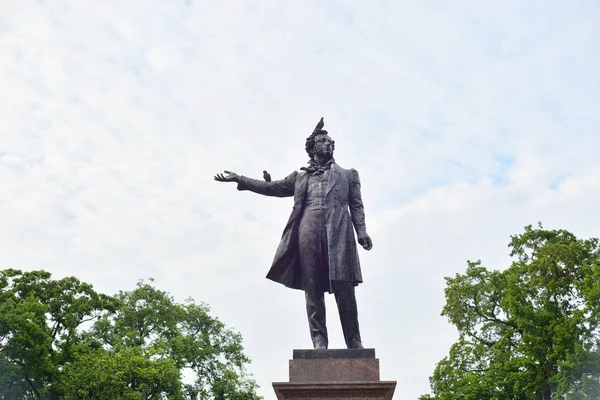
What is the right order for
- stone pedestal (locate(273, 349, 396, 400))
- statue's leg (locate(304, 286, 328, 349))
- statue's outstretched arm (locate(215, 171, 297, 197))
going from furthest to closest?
statue's outstretched arm (locate(215, 171, 297, 197)) → statue's leg (locate(304, 286, 328, 349)) → stone pedestal (locate(273, 349, 396, 400))

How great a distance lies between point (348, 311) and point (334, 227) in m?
1.05

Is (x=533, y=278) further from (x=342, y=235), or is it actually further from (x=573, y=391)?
(x=342, y=235)

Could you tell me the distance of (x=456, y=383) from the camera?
30.6 meters

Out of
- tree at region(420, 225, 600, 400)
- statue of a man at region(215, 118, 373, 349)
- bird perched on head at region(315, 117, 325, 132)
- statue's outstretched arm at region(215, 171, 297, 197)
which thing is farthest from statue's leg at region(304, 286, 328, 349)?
tree at region(420, 225, 600, 400)

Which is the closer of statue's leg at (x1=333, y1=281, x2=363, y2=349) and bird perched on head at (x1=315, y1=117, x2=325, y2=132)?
statue's leg at (x1=333, y1=281, x2=363, y2=349)

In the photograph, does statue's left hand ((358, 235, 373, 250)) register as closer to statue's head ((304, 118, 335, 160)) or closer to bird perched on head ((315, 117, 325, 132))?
statue's head ((304, 118, 335, 160))

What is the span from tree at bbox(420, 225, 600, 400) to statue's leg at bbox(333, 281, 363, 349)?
17.6 metres

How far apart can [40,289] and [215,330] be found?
8.86m

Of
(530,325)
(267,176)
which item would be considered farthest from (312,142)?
(530,325)

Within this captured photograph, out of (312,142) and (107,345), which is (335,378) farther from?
(107,345)

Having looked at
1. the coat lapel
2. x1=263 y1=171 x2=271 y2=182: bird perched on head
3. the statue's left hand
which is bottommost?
the statue's left hand

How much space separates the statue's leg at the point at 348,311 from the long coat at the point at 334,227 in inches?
4.4

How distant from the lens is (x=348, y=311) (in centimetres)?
962

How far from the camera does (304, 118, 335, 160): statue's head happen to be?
1048 cm
